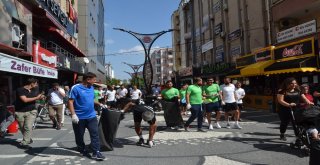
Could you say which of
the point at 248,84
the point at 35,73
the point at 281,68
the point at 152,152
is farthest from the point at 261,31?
the point at 152,152

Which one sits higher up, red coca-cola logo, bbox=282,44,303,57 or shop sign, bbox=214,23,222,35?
shop sign, bbox=214,23,222,35

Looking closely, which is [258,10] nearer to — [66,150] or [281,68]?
[281,68]

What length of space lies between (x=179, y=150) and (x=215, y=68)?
26.1m

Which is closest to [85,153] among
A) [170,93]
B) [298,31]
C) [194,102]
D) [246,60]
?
[194,102]

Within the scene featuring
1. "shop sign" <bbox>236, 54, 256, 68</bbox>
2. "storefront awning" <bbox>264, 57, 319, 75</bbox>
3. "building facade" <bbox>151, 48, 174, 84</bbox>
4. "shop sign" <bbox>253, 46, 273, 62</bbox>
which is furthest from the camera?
"building facade" <bbox>151, 48, 174, 84</bbox>

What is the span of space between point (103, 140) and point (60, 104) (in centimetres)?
513

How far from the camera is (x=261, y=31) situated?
2467 centimetres

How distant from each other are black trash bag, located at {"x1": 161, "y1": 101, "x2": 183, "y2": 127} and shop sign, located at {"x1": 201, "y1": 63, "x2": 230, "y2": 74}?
19240mm

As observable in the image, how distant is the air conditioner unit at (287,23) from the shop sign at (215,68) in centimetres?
873

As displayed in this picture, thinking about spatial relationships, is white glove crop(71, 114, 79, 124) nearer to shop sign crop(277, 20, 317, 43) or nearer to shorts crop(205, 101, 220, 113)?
shorts crop(205, 101, 220, 113)

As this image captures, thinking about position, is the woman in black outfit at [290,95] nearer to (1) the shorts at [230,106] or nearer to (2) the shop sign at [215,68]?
(1) the shorts at [230,106]

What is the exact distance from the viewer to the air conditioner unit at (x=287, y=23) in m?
21.1

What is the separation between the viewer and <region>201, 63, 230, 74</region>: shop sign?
30797 mm

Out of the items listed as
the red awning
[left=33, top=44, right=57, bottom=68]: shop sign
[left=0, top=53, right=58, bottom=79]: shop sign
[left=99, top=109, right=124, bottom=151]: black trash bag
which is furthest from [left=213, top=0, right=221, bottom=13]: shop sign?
[left=99, top=109, right=124, bottom=151]: black trash bag
